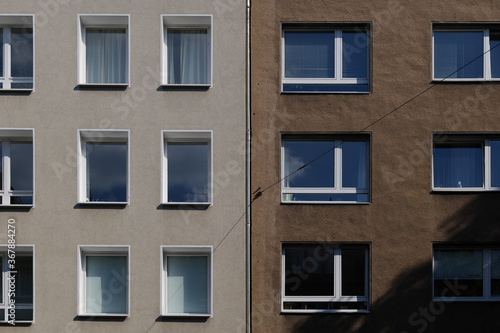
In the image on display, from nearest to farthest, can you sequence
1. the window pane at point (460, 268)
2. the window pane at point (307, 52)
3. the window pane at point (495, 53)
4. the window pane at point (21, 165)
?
the window pane at point (460, 268), the window pane at point (21, 165), the window pane at point (495, 53), the window pane at point (307, 52)

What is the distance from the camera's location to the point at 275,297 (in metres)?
12.8

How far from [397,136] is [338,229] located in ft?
8.53

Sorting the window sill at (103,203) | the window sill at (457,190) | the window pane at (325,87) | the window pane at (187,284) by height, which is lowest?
the window pane at (187,284)

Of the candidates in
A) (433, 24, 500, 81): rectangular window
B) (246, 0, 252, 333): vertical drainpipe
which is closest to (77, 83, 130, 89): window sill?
(246, 0, 252, 333): vertical drainpipe

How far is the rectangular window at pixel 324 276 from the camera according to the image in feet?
42.5

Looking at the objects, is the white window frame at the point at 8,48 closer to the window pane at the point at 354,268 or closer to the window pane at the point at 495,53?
the window pane at the point at 354,268

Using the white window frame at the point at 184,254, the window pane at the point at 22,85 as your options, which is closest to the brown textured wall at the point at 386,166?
the white window frame at the point at 184,254

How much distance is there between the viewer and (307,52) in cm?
1362

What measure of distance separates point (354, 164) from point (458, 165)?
8.23ft

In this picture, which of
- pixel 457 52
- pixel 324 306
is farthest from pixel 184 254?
pixel 457 52

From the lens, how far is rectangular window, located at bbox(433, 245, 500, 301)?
42.5 feet

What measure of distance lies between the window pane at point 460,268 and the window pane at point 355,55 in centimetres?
469

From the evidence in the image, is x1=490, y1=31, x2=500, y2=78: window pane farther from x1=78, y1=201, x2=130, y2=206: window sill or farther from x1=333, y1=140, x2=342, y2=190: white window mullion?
x1=78, y1=201, x2=130, y2=206: window sill

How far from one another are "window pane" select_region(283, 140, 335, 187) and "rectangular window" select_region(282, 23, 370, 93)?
54.4 inches
